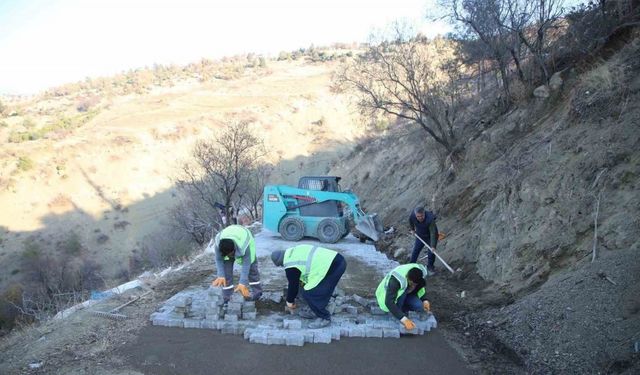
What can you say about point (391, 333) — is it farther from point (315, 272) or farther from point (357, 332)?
point (315, 272)

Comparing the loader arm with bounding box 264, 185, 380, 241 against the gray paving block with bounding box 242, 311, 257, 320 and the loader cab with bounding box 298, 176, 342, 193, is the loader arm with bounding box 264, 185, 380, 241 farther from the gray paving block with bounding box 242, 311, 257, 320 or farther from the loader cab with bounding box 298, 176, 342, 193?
the gray paving block with bounding box 242, 311, 257, 320

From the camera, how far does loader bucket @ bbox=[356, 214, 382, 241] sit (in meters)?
14.9

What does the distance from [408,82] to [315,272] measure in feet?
33.9

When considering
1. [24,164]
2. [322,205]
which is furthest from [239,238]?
[24,164]

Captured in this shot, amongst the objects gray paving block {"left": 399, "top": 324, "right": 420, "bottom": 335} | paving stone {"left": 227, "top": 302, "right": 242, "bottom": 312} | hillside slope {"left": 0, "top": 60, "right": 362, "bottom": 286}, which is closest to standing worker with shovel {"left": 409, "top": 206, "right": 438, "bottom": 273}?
gray paving block {"left": 399, "top": 324, "right": 420, "bottom": 335}

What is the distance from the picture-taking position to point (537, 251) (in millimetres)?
8047

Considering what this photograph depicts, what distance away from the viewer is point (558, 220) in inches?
319

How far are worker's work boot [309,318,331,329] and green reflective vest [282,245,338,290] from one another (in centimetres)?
51

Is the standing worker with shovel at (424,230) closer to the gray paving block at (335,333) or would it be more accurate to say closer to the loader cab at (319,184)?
the gray paving block at (335,333)

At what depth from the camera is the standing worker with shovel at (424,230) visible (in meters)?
9.83

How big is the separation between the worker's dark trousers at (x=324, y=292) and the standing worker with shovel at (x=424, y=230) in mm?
3536

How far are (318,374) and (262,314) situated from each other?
6.60 feet

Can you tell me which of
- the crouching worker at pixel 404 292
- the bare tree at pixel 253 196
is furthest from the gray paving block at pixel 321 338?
the bare tree at pixel 253 196

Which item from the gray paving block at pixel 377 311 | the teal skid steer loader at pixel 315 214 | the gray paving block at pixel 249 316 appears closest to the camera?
the gray paving block at pixel 249 316
